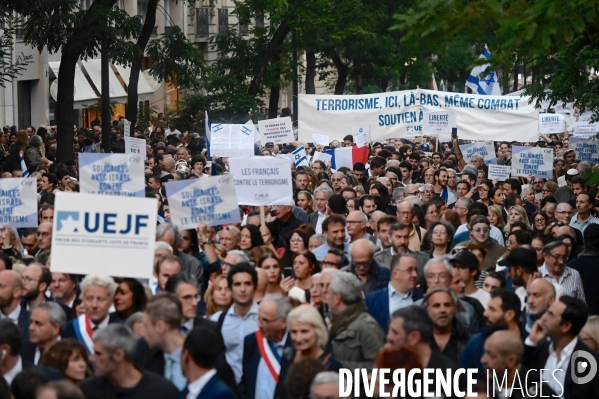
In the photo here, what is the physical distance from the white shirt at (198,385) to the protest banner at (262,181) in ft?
23.1

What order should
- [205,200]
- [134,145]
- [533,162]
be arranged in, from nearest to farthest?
[205,200] → [533,162] → [134,145]

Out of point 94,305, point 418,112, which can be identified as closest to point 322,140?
point 418,112

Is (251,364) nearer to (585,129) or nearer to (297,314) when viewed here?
(297,314)

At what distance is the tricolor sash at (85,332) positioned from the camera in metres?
7.90

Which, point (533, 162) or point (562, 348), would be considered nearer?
point (562, 348)

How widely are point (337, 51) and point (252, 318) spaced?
3633 centimetres

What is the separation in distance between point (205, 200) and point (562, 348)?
5.46 m

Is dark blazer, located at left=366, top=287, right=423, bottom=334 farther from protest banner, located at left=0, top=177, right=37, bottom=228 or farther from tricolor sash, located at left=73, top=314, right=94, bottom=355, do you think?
protest banner, located at left=0, top=177, right=37, bottom=228

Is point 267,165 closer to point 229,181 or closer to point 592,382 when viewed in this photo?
point 229,181

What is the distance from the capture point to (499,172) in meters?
19.4

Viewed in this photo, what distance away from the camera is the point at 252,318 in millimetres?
8359

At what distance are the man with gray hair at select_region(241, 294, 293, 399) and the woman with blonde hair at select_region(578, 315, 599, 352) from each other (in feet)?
5.89

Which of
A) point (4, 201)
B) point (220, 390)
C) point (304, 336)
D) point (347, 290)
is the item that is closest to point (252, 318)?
point (347, 290)

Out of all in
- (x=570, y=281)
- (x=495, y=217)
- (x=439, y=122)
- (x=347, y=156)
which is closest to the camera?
(x=570, y=281)
